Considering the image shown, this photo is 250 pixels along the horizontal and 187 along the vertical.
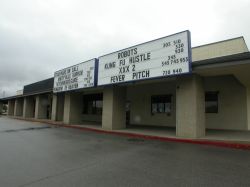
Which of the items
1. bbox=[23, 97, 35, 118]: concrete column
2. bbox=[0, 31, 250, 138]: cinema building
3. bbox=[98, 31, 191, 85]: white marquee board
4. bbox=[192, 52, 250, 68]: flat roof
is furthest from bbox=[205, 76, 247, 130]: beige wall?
bbox=[23, 97, 35, 118]: concrete column

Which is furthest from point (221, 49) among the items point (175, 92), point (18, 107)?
point (18, 107)

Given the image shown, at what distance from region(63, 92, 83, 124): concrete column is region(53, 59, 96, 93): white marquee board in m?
1.01

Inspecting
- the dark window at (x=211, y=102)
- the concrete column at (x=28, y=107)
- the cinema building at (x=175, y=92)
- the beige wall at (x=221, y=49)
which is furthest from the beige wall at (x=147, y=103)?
the concrete column at (x=28, y=107)

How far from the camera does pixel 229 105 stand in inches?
640

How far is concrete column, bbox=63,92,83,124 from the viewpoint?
21.4 meters

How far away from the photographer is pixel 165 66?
40.2 ft

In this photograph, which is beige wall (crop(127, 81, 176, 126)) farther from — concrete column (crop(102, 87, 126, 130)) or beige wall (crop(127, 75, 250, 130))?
concrete column (crop(102, 87, 126, 130))

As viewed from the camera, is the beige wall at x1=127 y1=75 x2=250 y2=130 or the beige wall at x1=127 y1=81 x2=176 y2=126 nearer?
the beige wall at x1=127 y1=75 x2=250 y2=130

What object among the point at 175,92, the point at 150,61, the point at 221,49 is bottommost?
the point at 175,92

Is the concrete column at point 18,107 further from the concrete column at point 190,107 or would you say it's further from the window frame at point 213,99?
the concrete column at point 190,107

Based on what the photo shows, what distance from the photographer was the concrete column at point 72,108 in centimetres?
2144

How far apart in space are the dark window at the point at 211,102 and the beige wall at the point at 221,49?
138 inches

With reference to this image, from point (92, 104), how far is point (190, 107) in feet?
56.6

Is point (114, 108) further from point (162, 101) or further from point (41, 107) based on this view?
point (41, 107)
